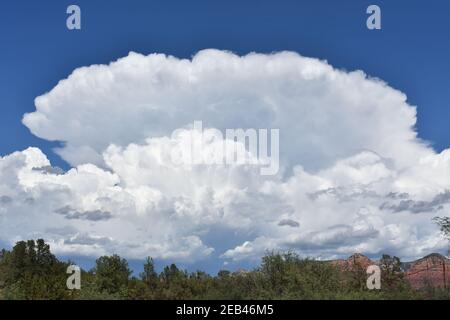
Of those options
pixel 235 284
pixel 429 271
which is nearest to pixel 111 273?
pixel 235 284

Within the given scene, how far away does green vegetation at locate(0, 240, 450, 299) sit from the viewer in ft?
200

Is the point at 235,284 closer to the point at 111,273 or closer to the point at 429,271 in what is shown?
the point at 111,273

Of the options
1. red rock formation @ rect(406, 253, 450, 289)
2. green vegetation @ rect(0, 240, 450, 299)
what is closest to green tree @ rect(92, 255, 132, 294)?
green vegetation @ rect(0, 240, 450, 299)

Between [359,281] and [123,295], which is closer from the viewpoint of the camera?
[123,295]

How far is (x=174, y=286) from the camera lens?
2648 inches

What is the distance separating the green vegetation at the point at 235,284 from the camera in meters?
61.0

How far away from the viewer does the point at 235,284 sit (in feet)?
216

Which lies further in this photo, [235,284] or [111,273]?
[111,273]

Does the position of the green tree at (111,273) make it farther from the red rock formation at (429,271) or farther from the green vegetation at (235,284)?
the red rock formation at (429,271)

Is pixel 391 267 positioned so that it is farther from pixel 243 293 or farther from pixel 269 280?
pixel 243 293

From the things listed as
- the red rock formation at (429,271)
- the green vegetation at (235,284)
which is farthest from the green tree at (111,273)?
the red rock formation at (429,271)
